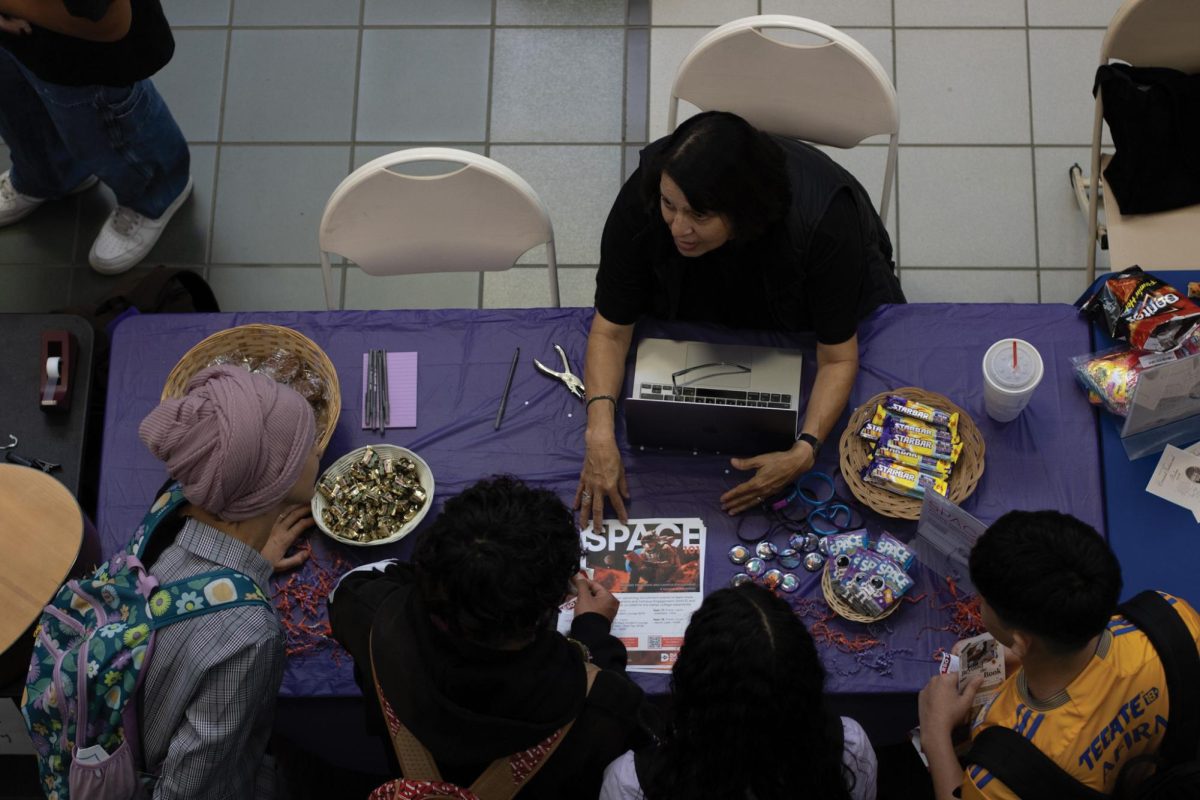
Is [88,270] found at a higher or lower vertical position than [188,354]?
higher

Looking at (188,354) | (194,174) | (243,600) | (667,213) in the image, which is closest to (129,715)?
(243,600)

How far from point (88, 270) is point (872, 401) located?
269 centimetres

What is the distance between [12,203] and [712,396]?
261 centimetres

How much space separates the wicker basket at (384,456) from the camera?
7.59 feet

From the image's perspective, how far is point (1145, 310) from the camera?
2385 mm

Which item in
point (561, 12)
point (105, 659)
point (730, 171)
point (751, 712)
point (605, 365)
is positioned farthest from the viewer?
point (561, 12)

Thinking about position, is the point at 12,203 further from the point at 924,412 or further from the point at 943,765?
the point at 943,765

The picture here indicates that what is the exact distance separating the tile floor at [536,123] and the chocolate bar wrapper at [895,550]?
145 cm

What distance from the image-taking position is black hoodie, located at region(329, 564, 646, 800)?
1725 millimetres

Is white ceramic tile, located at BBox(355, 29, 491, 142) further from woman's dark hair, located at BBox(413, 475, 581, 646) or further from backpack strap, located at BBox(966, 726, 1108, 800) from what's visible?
backpack strap, located at BBox(966, 726, 1108, 800)

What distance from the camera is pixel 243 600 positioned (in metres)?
1.98

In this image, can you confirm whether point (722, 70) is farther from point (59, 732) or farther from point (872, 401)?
point (59, 732)

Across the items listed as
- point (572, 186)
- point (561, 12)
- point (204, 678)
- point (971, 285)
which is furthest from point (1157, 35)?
point (204, 678)

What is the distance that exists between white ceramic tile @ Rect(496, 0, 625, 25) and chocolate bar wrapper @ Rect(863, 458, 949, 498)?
224cm
